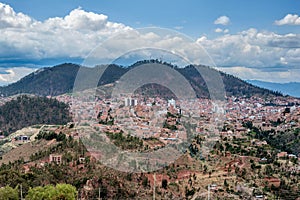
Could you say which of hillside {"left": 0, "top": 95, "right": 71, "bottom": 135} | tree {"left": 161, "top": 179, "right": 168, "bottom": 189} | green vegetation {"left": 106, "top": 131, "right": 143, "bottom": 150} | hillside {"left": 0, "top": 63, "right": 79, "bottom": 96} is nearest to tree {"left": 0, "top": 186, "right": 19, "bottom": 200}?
tree {"left": 161, "top": 179, "right": 168, "bottom": 189}

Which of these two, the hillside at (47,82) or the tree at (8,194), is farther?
the hillside at (47,82)

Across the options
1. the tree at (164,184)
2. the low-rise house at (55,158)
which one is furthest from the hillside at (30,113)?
the tree at (164,184)

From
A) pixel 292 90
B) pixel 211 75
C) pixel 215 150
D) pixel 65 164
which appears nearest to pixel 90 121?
pixel 65 164

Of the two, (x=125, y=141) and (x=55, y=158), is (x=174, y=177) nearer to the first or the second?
(x=125, y=141)

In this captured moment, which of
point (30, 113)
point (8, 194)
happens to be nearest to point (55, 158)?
point (8, 194)

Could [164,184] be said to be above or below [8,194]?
below

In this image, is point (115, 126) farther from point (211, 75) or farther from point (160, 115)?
point (211, 75)

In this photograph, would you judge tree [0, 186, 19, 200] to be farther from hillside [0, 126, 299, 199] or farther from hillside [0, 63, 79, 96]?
hillside [0, 63, 79, 96]

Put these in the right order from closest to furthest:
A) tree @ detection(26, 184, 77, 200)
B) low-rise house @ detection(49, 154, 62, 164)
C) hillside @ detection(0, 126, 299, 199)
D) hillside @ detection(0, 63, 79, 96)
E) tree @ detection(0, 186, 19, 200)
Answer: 1. tree @ detection(26, 184, 77, 200)
2. tree @ detection(0, 186, 19, 200)
3. hillside @ detection(0, 126, 299, 199)
4. low-rise house @ detection(49, 154, 62, 164)
5. hillside @ detection(0, 63, 79, 96)

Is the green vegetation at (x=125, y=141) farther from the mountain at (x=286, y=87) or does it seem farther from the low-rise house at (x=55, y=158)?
the mountain at (x=286, y=87)
